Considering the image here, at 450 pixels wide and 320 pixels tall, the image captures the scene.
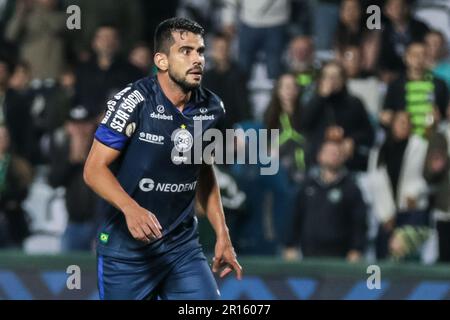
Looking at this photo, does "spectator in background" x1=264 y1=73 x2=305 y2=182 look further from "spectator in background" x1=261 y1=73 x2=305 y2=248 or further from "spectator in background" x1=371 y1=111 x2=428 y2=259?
"spectator in background" x1=371 y1=111 x2=428 y2=259

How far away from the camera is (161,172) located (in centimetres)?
792

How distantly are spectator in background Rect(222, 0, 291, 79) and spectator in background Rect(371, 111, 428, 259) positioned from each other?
5.06ft

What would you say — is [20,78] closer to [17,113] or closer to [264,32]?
[17,113]

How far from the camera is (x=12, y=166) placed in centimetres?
1233

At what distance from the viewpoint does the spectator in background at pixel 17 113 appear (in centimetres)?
1269

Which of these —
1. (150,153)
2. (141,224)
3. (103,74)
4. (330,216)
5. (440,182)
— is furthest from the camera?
(103,74)

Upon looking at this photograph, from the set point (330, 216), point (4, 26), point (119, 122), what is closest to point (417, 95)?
point (330, 216)

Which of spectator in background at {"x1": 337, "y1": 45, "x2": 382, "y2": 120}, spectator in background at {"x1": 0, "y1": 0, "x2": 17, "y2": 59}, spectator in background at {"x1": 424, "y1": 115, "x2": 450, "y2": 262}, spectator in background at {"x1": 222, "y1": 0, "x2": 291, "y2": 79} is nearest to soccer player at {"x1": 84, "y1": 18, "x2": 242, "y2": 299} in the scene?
spectator in background at {"x1": 424, "y1": 115, "x2": 450, "y2": 262}

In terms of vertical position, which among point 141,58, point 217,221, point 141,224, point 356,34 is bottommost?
point 217,221

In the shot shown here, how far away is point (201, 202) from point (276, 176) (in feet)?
11.4

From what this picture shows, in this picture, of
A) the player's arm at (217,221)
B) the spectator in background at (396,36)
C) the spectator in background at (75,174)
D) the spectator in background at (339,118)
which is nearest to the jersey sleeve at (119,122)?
the player's arm at (217,221)

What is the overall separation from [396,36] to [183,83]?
5422 millimetres

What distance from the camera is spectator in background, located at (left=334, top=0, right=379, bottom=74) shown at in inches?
504
